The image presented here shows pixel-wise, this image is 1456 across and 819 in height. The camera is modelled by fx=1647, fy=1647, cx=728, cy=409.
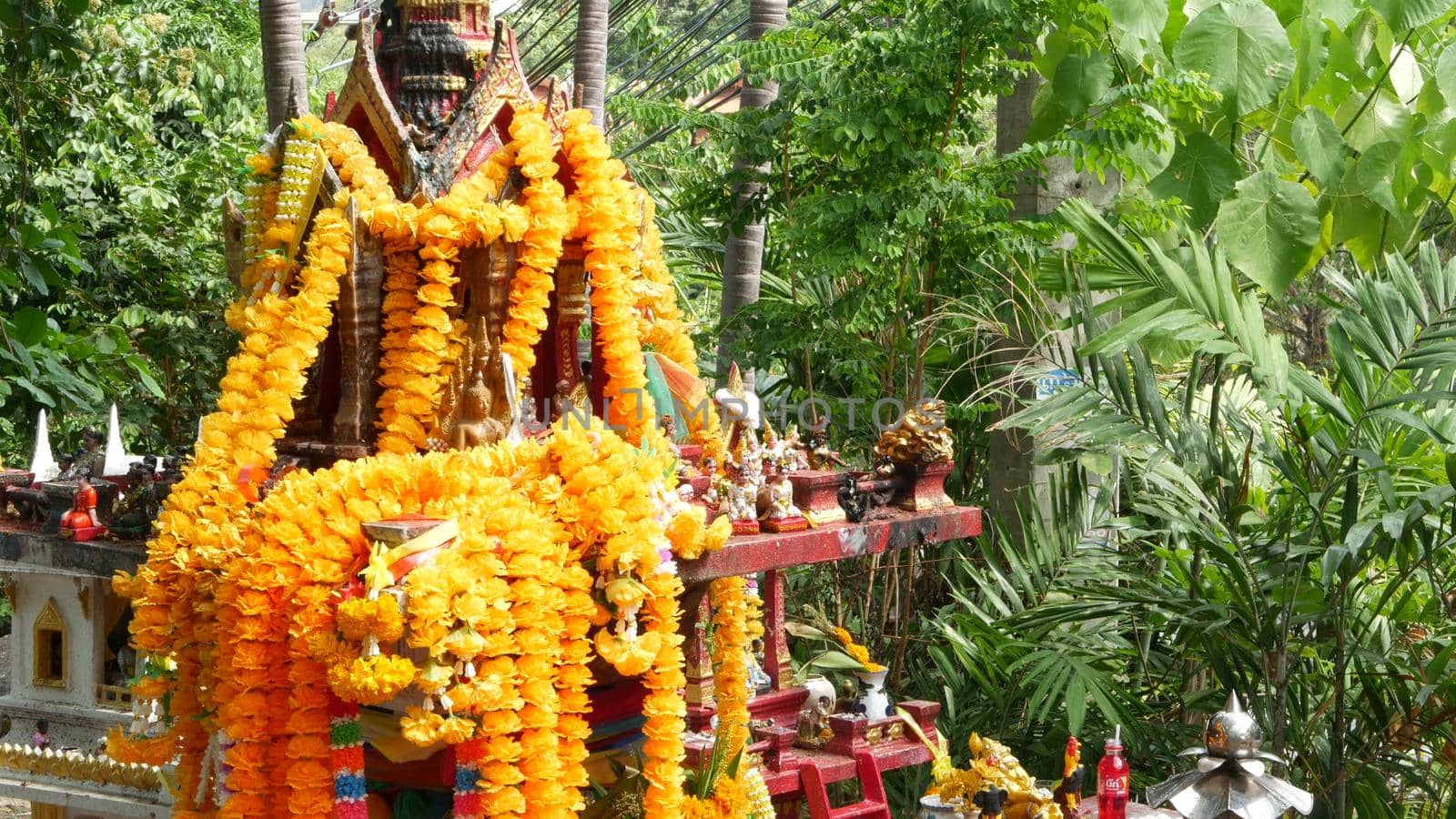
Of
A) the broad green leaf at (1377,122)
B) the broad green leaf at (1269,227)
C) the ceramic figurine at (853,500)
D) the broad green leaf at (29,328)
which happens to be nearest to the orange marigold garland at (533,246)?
the ceramic figurine at (853,500)

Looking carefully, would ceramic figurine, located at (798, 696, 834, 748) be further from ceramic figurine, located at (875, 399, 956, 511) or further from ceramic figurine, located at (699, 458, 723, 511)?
ceramic figurine, located at (699, 458, 723, 511)

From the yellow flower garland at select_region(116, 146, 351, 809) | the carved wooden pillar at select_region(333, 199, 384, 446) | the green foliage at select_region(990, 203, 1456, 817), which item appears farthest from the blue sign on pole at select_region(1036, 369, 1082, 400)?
the yellow flower garland at select_region(116, 146, 351, 809)

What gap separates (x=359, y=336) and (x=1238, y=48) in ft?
14.9

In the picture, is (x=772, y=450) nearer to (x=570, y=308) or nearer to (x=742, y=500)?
(x=742, y=500)

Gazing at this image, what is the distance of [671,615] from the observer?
6.38 meters

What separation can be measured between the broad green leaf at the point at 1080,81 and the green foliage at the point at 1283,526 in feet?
2.41

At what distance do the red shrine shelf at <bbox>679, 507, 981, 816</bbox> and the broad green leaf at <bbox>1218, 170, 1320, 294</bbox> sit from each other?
203cm

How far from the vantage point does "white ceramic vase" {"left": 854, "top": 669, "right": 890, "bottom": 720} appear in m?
7.86

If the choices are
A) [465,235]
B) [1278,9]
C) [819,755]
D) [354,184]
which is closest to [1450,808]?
[819,755]

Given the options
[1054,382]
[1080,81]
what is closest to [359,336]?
[1054,382]

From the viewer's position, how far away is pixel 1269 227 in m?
8.45

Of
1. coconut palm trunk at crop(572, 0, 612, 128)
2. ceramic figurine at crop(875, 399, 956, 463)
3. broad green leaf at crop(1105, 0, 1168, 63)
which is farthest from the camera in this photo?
coconut palm trunk at crop(572, 0, 612, 128)

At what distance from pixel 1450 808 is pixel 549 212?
4.79 metres

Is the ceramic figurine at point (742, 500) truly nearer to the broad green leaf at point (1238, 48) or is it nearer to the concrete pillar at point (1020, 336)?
the concrete pillar at point (1020, 336)
